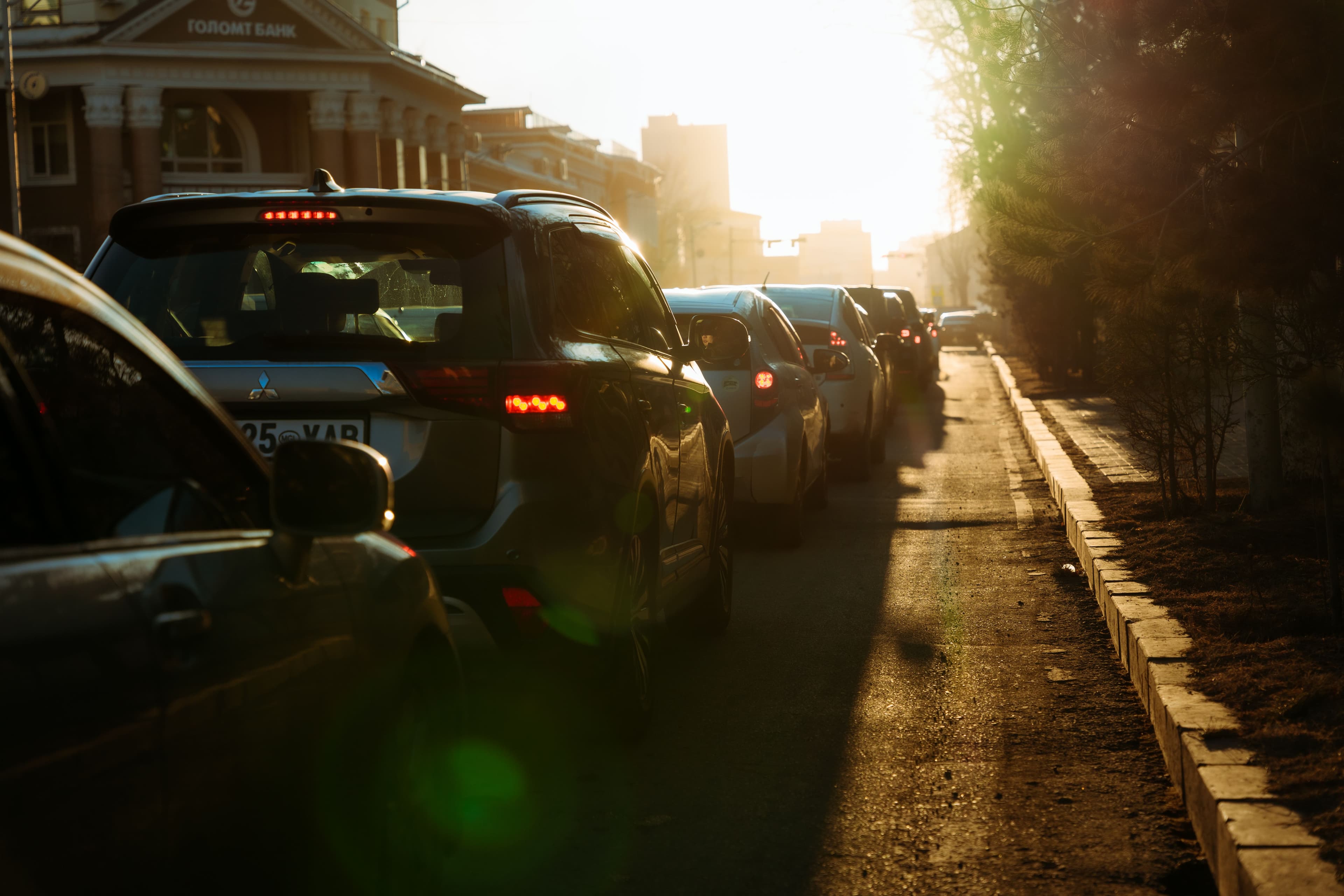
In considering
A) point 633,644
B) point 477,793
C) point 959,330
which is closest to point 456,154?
point 959,330

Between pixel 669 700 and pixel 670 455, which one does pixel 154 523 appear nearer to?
pixel 670 455

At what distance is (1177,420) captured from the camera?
973cm

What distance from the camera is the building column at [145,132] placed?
5109 centimetres

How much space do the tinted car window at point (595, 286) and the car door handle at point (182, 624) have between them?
110 inches

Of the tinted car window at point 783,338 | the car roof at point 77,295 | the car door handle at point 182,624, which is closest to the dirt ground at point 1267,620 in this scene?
the tinted car window at point 783,338

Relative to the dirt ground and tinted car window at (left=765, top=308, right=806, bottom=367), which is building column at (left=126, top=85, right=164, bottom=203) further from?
the dirt ground

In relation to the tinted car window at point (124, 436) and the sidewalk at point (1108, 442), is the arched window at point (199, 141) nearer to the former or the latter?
the sidewalk at point (1108, 442)

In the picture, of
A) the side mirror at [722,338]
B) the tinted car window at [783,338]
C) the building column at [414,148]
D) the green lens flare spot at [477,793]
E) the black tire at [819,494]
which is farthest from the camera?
the building column at [414,148]

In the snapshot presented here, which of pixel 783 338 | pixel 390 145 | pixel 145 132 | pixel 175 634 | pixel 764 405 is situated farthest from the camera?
pixel 390 145

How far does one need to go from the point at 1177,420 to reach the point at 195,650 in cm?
835

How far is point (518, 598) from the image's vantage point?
4.66 m

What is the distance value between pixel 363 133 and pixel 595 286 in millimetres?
50465

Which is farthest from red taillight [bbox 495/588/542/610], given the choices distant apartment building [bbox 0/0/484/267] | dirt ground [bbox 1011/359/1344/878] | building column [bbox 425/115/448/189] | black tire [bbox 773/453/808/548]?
building column [bbox 425/115/448/189]

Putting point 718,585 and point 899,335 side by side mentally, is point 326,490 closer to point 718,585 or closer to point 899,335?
point 718,585
